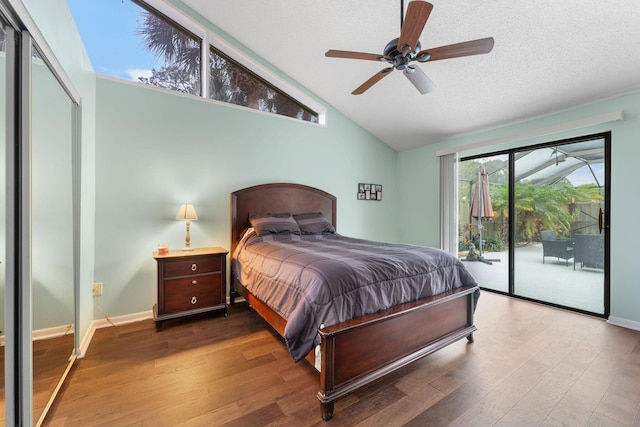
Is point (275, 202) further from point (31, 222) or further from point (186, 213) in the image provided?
point (31, 222)

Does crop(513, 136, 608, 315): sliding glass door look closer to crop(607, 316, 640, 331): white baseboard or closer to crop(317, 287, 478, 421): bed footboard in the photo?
crop(607, 316, 640, 331): white baseboard

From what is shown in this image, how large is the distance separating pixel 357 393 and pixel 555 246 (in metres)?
3.30

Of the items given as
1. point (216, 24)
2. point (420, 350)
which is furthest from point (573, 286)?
point (216, 24)

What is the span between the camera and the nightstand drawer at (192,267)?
8.62 ft

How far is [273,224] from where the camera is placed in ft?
10.8

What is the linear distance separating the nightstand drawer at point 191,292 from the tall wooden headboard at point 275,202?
0.61m

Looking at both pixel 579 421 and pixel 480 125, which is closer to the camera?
pixel 579 421

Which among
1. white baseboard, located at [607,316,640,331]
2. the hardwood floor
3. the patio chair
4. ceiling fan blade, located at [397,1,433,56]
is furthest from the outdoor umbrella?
ceiling fan blade, located at [397,1,433,56]

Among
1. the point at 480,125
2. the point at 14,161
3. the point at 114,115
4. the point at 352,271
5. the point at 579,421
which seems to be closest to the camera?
the point at 14,161

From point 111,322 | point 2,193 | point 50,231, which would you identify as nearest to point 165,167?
point 50,231

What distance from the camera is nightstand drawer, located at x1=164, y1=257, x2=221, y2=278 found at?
2.63m

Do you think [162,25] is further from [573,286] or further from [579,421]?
[573,286]

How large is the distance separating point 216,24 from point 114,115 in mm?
1731

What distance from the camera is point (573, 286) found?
326 centimetres
